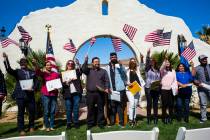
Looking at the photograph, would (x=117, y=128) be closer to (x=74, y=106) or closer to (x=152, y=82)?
(x=74, y=106)

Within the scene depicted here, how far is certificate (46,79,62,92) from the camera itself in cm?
671

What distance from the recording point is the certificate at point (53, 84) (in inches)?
264

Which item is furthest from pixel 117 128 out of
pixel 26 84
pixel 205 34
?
pixel 205 34

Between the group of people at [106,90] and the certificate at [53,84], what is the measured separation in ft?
0.30

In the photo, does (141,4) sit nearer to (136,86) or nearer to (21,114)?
(136,86)

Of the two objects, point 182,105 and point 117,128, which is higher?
point 182,105

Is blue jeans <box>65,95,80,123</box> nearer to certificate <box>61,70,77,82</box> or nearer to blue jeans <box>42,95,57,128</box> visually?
blue jeans <box>42,95,57,128</box>

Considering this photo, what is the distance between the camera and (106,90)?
684cm

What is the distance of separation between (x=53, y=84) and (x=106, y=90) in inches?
50.4

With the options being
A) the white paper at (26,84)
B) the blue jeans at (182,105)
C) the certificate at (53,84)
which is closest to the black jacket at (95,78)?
the certificate at (53,84)

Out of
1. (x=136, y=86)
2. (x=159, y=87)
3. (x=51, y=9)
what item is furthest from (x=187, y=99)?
(x=51, y=9)

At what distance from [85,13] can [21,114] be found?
7038 millimetres

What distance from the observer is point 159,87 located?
289 inches

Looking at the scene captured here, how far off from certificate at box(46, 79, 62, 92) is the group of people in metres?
0.09
